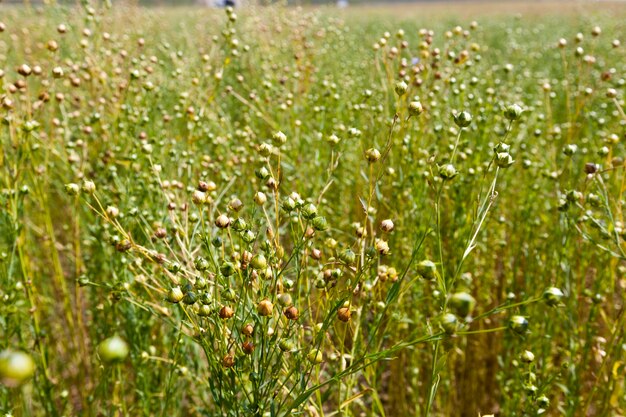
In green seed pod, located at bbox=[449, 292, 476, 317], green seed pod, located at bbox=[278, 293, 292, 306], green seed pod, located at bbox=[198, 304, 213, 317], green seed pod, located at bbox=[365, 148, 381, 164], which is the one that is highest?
green seed pod, located at bbox=[365, 148, 381, 164]

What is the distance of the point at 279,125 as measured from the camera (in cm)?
222

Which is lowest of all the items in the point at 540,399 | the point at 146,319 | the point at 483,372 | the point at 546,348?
the point at 483,372

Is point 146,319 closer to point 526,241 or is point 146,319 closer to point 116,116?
point 116,116

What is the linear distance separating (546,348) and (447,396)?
0.34 metres

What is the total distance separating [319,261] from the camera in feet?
3.95

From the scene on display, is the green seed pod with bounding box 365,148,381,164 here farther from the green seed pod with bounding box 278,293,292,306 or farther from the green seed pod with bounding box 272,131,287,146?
the green seed pod with bounding box 278,293,292,306

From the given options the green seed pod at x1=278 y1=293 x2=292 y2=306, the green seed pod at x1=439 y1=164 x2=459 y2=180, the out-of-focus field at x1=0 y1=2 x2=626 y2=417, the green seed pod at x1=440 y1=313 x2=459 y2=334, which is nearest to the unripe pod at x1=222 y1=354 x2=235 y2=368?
the out-of-focus field at x1=0 y1=2 x2=626 y2=417

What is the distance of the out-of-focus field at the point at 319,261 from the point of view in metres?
0.84

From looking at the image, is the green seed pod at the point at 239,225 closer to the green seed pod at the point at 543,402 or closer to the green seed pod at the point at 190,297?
the green seed pod at the point at 190,297

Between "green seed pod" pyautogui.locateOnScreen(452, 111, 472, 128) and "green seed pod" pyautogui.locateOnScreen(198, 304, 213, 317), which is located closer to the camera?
"green seed pod" pyautogui.locateOnScreen(198, 304, 213, 317)

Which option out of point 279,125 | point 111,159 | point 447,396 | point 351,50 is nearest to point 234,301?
point 447,396

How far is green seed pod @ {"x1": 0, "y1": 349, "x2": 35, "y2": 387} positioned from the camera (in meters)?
0.39

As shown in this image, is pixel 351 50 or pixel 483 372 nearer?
pixel 483 372

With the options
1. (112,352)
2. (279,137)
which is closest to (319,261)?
(279,137)
